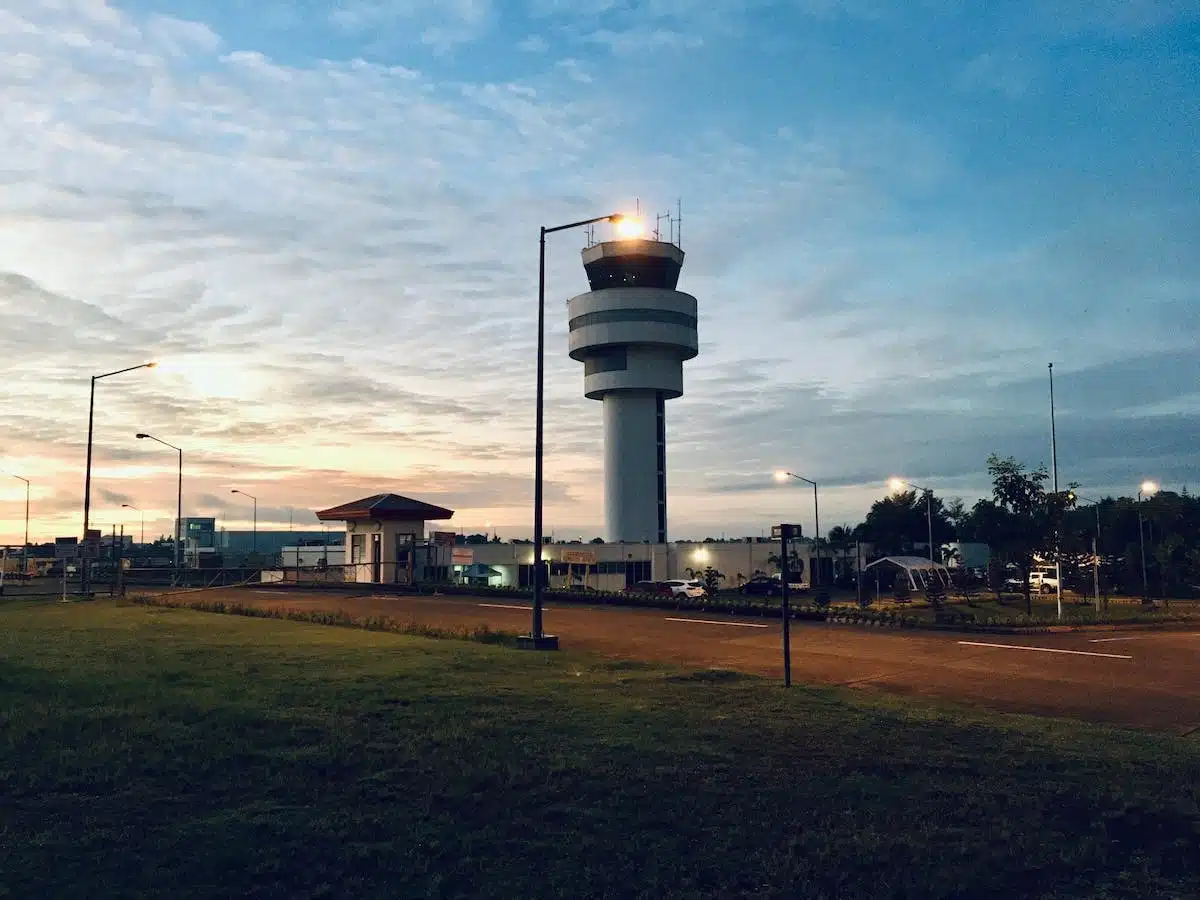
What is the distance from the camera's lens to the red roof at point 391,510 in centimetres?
5078

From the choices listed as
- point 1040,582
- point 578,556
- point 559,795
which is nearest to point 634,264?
point 578,556

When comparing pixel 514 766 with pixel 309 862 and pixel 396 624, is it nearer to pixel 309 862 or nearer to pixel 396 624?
pixel 309 862

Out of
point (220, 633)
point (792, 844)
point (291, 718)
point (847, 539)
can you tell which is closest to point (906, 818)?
point (792, 844)

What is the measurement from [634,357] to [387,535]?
36.6m

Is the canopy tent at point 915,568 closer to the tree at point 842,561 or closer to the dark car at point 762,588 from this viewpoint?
the tree at point 842,561

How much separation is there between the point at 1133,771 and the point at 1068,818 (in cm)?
249

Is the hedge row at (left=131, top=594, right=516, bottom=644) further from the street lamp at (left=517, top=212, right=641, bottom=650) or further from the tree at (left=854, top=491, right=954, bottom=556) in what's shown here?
the tree at (left=854, top=491, right=954, bottom=556)

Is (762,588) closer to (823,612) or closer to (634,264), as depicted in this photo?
(823,612)

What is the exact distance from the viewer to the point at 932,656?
22.3m

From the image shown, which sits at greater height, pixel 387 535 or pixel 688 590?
pixel 387 535

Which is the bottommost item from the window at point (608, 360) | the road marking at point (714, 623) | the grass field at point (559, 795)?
the road marking at point (714, 623)

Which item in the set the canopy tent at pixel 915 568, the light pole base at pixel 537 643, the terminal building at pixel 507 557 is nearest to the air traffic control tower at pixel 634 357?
the terminal building at pixel 507 557

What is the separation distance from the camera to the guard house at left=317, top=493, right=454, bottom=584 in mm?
50938

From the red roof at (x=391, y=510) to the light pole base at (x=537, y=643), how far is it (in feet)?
101
